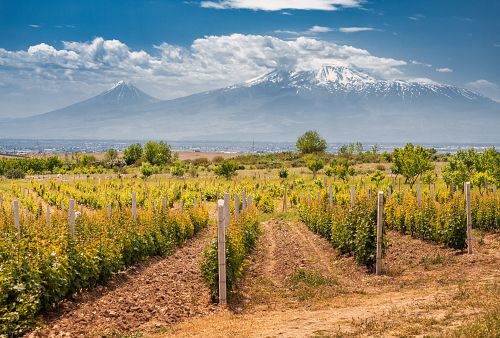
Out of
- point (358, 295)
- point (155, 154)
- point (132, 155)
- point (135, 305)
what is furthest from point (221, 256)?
point (132, 155)

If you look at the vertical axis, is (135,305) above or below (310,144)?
below

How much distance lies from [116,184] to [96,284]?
3909cm

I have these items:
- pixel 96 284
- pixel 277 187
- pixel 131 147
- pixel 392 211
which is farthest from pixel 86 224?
pixel 131 147

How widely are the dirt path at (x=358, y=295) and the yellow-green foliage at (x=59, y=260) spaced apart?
8.06ft

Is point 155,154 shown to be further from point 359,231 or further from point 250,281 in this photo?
point 250,281

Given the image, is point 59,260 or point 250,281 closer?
point 59,260

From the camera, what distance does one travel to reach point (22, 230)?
1605cm

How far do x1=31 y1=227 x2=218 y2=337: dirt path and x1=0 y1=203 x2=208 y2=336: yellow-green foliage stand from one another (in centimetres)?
36

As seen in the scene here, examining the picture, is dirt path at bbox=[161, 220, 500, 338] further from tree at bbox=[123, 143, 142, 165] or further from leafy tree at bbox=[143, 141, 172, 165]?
tree at bbox=[123, 143, 142, 165]

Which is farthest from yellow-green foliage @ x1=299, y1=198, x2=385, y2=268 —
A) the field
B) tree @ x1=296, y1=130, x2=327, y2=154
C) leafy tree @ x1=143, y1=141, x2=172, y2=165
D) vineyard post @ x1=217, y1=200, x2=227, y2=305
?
tree @ x1=296, y1=130, x2=327, y2=154

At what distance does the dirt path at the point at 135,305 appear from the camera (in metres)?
9.45

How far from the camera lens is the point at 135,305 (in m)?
10.7

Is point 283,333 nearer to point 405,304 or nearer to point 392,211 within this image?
point 405,304

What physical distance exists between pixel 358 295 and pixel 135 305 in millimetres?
4849
